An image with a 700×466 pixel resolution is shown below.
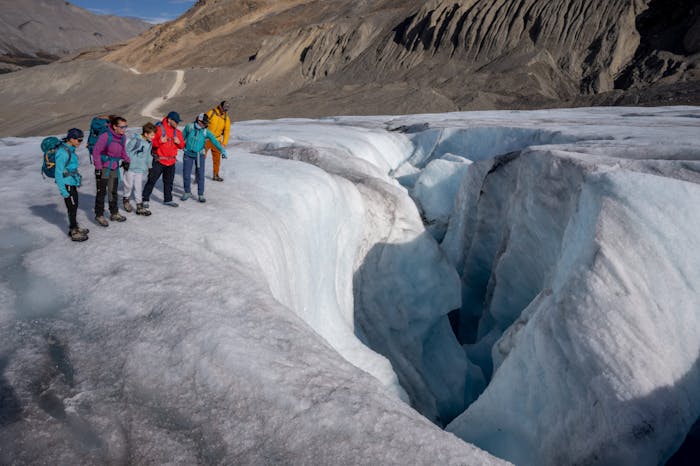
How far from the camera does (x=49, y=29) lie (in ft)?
403

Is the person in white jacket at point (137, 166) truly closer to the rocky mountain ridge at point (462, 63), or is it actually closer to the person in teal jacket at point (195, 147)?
the person in teal jacket at point (195, 147)

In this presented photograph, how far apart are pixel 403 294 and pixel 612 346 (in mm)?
4123

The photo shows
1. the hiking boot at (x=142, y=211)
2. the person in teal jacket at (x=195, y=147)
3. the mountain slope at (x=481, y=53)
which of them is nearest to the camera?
the hiking boot at (x=142, y=211)

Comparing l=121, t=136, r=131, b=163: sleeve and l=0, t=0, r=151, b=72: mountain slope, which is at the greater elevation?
l=0, t=0, r=151, b=72: mountain slope

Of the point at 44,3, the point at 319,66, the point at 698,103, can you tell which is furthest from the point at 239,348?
the point at 44,3

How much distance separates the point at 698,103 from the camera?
64.7ft

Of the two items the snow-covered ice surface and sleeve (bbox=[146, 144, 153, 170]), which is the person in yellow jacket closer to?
the snow-covered ice surface

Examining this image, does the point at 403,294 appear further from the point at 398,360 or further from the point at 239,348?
the point at 239,348

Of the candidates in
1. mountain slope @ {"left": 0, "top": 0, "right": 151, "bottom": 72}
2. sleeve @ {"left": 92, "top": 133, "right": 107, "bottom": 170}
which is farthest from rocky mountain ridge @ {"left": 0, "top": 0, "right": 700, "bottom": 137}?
mountain slope @ {"left": 0, "top": 0, "right": 151, "bottom": 72}

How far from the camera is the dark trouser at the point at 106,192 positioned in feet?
13.8

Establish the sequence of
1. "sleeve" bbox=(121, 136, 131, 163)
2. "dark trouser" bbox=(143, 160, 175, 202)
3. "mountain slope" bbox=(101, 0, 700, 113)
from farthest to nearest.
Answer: "mountain slope" bbox=(101, 0, 700, 113), "dark trouser" bbox=(143, 160, 175, 202), "sleeve" bbox=(121, 136, 131, 163)

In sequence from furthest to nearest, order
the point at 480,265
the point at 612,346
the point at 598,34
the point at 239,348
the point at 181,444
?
the point at 598,34 → the point at 480,265 → the point at 612,346 → the point at 239,348 → the point at 181,444

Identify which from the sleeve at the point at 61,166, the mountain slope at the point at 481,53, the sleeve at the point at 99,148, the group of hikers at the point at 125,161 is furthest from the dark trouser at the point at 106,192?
the mountain slope at the point at 481,53

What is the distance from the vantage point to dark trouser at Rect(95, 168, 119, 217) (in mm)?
4191
